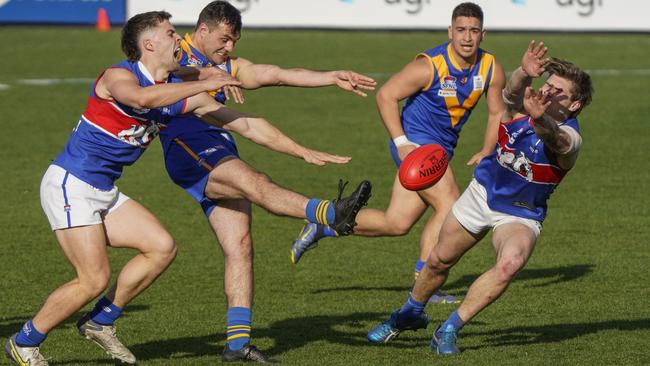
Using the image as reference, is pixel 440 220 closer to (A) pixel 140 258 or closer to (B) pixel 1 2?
(A) pixel 140 258

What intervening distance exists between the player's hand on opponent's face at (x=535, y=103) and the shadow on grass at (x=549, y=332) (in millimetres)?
1918

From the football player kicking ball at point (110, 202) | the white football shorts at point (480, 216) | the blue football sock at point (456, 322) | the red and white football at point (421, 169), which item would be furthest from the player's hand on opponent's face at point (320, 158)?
the blue football sock at point (456, 322)

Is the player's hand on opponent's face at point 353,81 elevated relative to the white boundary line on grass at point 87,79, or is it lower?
elevated

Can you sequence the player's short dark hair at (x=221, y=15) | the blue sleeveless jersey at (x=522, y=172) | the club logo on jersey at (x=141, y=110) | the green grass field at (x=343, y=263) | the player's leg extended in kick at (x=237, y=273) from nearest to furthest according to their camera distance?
the club logo on jersey at (x=141, y=110) < the blue sleeveless jersey at (x=522, y=172) < the player's leg extended in kick at (x=237, y=273) < the green grass field at (x=343, y=263) < the player's short dark hair at (x=221, y=15)

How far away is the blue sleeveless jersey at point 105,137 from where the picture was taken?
305 inches

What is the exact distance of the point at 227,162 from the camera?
27.4ft

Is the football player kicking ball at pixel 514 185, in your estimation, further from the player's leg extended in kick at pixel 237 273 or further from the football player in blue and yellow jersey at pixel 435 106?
the football player in blue and yellow jersey at pixel 435 106

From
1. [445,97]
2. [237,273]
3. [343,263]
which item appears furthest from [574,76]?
[343,263]

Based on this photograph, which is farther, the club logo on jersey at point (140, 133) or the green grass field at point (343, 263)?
the green grass field at point (343, 263)

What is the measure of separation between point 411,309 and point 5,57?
19636 mm

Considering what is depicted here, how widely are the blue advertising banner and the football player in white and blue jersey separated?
21.8 meters

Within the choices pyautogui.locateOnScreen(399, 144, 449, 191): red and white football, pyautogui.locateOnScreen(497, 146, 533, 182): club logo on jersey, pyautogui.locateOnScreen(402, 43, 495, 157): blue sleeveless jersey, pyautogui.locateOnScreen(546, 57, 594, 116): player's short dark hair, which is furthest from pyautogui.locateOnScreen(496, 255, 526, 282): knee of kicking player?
pyautogui.locateOnScreen(402, 43, 495, 157): blue sleeveless jersey

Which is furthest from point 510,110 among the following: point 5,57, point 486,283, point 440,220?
point 5,57

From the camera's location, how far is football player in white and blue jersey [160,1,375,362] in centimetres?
823
